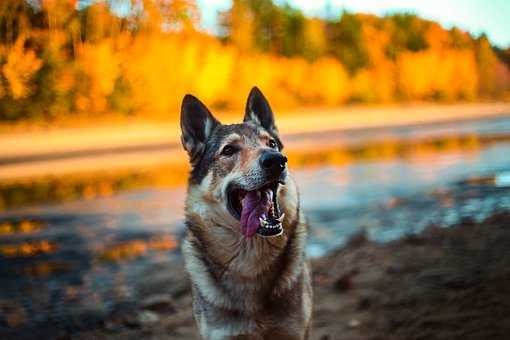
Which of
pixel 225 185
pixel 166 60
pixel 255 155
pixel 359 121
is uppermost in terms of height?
pixel 166 60

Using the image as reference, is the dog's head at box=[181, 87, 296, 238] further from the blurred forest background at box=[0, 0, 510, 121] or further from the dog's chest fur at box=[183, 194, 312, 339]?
the blurred forest background at box=[0, 0, 510, 121]

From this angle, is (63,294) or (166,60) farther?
(166,60)

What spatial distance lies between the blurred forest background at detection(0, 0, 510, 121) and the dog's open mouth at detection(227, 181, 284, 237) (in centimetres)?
1407

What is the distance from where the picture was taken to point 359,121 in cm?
4591

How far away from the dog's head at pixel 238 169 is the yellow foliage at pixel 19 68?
42.1 feet

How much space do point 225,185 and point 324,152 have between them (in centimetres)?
1837

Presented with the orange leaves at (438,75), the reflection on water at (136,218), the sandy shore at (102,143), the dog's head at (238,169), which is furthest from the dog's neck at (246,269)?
the orange leaves at (438,75)

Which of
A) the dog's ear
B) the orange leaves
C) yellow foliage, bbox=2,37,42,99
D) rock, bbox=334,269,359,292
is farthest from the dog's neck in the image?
the orange leaves

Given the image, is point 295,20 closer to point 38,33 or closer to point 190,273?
point 38,33

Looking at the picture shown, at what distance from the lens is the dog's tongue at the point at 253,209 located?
11.8 feet

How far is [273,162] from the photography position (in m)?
3.55

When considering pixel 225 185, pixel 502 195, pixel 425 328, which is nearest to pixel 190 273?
pixel 225 185

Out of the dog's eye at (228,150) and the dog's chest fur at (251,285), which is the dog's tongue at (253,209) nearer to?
the dog's chest fur at (251,285)

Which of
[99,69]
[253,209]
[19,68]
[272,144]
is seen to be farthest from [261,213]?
[99,69]
